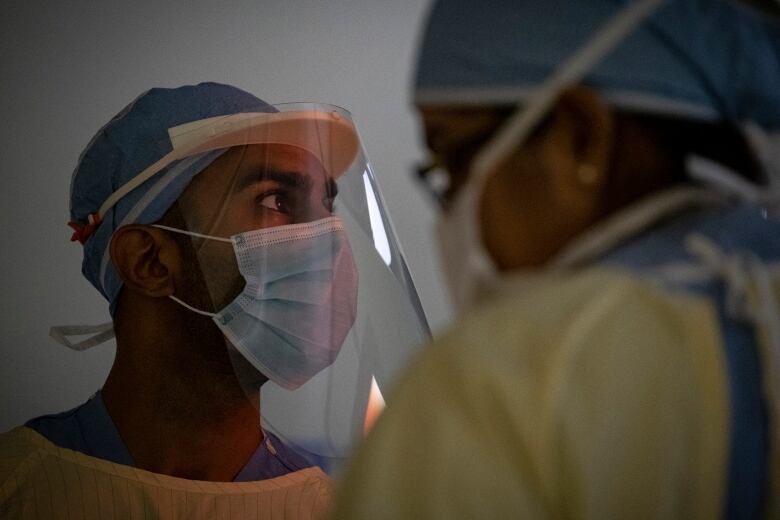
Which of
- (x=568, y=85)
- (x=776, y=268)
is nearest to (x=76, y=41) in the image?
(x=568, y=85)

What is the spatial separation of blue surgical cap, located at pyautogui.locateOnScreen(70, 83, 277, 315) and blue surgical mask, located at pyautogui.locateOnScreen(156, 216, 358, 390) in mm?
141

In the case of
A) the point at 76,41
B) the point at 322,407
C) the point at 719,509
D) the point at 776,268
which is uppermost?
the point at 76,41

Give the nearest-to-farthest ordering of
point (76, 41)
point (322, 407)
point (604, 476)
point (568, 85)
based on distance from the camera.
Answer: point (604, 476)
point (568, 85)
point (322, 407)
point (76, 41)

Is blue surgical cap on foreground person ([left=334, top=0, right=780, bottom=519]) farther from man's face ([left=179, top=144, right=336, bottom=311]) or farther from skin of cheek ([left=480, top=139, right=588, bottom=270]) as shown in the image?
man's face ([left=179, top=144, right=336, bottom=311])

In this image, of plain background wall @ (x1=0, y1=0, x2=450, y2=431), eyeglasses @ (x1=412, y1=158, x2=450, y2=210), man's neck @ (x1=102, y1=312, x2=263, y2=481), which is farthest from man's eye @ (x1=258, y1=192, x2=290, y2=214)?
eyeglasses @ (x1=412, y1=158, x2=450, y2=210)

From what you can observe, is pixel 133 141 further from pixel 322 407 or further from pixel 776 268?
pixel 776 268


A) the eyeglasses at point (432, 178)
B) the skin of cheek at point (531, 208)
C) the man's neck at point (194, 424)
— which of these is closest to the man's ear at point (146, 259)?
the man's neck at point (194, 424)

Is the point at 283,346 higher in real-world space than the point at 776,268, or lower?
lower

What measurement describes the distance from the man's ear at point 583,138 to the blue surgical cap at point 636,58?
0.02 metres

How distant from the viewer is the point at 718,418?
17.1 inches

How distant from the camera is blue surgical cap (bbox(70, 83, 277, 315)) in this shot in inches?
47.9

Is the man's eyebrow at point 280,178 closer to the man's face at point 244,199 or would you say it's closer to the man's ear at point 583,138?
the man's face at point 244,199

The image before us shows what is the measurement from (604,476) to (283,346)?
29.9 inches

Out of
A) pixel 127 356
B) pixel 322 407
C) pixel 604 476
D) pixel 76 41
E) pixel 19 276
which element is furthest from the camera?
pixel 76 41
